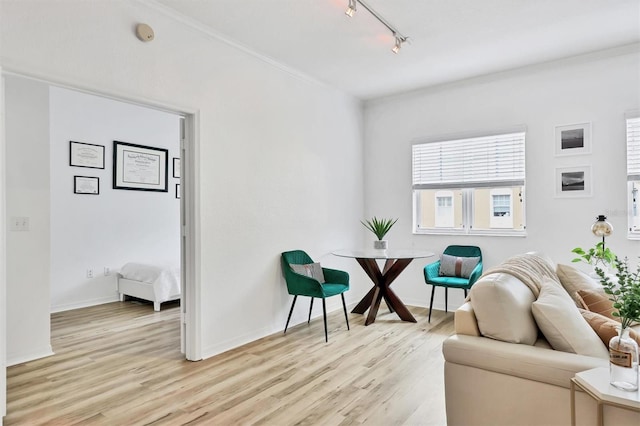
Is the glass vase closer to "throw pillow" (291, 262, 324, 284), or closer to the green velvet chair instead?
the green velvet chair

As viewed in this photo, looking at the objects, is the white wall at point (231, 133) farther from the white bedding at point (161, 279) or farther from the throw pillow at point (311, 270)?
the white bedding at point (161, 279)

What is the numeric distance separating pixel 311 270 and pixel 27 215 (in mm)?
2499

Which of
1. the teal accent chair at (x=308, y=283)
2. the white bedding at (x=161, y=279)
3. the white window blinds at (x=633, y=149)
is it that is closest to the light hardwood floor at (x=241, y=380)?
the teal accent chair at (x=308, y=283)

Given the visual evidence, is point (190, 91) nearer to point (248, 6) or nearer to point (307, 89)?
point (248, 6)

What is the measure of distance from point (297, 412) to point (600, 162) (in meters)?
3.58

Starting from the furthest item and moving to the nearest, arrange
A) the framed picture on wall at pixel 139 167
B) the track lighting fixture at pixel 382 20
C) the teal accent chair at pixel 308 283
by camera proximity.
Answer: the framed picture on wall at pixel 139 167 < the teal accent chair at pixel 308 283 < the track lighting fixture at pixel 382 20

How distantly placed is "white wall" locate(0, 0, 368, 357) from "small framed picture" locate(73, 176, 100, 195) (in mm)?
2012

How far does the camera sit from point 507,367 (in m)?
1.71

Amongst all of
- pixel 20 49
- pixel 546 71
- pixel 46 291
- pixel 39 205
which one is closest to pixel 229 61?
pixel 20 49

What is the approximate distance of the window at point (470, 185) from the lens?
4.37 metres

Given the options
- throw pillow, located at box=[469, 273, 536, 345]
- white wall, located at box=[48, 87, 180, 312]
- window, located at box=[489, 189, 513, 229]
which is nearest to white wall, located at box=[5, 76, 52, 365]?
white wall, located at box=[48, 87, 180, 312]

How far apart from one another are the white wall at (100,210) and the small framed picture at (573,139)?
4313 millimetres

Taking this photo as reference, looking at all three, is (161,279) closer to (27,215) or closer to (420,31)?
(27,215)

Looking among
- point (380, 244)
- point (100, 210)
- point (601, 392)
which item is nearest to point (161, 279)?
point (100, 210)
